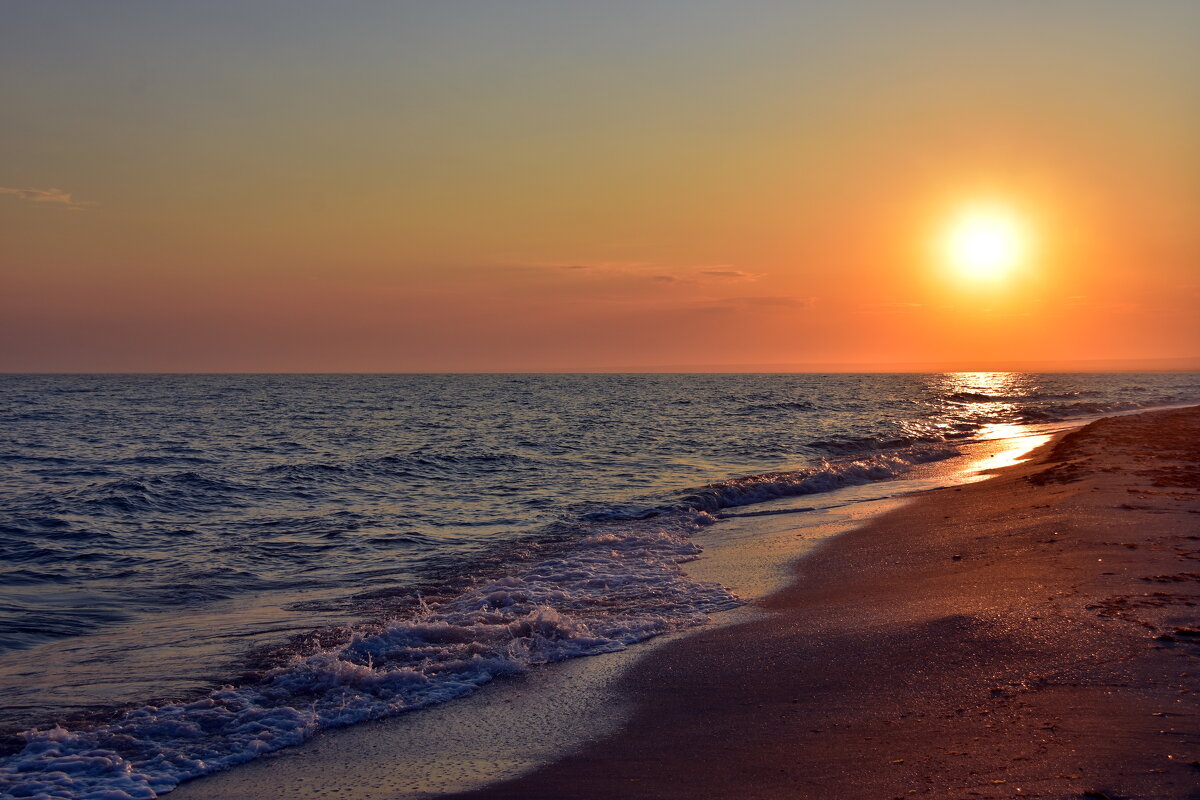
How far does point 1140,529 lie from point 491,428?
3806 cm

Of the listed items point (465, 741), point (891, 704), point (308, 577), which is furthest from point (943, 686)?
point (308, 577)

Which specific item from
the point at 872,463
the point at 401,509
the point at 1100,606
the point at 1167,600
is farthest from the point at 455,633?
the point at 872,463

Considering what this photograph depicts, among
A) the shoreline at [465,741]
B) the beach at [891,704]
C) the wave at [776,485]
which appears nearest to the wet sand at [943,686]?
the beach at [891,704]

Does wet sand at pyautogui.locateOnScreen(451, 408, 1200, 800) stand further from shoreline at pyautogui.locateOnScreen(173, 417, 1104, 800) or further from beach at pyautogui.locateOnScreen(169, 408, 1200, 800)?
shoreline at pyautogui.locateOnScreen(173, 417, 1104, 800)

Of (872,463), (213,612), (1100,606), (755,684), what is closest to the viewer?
(755,684)

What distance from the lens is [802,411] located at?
61281 mm

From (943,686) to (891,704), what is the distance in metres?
0.54

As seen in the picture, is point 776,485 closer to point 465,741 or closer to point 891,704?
point 891,704

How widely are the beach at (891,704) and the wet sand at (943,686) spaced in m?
0.02

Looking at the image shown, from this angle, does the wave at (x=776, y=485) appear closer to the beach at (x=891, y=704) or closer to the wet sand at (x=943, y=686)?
the wet sand at (x=943, y=686)

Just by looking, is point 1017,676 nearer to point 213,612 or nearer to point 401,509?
point 213,612

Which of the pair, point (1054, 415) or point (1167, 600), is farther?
point (1054, 415)

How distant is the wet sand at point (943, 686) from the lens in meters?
5.02

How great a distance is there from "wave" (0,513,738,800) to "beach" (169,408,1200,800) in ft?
1.33
